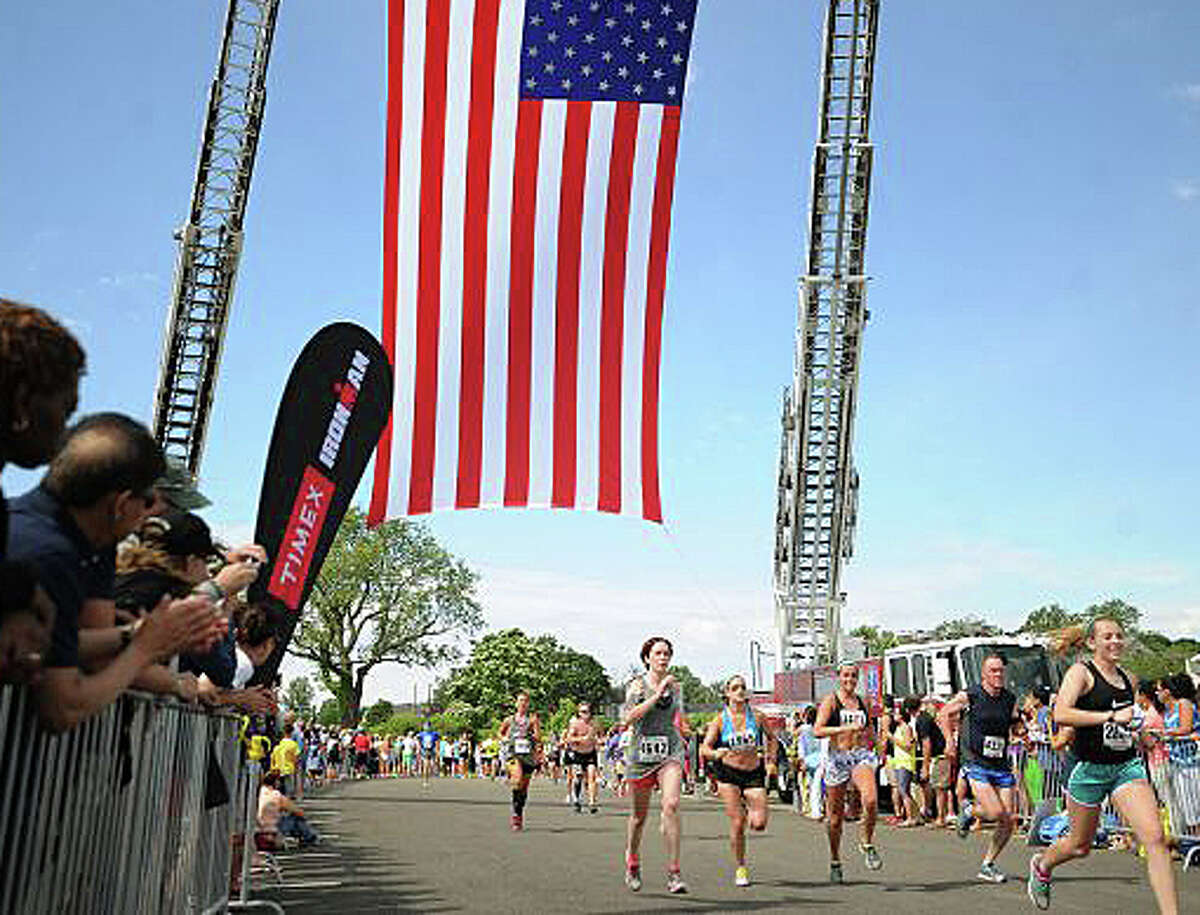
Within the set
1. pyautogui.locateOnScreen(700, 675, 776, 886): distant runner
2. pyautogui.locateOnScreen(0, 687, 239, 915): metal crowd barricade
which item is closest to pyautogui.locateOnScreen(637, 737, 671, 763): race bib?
pyautogui.locateOnScreen(700, 675, 776, 886): distant runner

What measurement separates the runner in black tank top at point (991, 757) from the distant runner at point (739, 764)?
1.72m

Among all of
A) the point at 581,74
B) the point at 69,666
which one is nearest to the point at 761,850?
the point at 581,74

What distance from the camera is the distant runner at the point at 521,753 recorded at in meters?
17.0

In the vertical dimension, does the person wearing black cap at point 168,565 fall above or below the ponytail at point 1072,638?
below

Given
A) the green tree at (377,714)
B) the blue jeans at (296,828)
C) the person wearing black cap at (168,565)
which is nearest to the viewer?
the person wearing black cap at (168,565)

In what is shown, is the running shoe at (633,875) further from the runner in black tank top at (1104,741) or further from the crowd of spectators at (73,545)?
the crowd of spectators at (73,545)

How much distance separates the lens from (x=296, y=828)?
13.9 m

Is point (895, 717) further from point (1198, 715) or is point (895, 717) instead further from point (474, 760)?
point (474, 760)

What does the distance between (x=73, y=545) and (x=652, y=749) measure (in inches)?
290

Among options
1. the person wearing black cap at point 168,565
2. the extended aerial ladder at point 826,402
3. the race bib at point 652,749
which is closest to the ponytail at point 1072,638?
the race bib at point 652,749

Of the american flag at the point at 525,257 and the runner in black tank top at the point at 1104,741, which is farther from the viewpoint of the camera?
the american flag at the point at 525,257

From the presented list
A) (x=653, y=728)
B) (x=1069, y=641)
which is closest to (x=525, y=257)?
(x=653, y=728)

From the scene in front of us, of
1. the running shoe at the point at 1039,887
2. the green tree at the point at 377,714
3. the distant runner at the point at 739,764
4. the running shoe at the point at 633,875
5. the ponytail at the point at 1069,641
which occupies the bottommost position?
the green tree at the point at 377,714

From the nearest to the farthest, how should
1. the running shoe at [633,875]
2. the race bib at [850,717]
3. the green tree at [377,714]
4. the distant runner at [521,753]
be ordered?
the running shoe at [633,875], the race bib at [850,717], the distant runner at [521,753], the green tree at [377,714]
